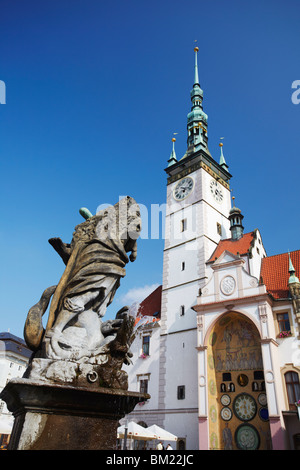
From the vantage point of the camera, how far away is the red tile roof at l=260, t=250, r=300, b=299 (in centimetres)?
2084

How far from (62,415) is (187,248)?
23970 mm

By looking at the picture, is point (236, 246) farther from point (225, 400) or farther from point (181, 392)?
point (181, 392)

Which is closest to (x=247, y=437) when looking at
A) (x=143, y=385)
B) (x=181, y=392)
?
(x=181, y=392)

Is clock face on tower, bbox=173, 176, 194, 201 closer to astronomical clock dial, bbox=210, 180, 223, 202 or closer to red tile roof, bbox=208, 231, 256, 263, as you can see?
astronomical clock dial, bbox=210, 180, 223, 202

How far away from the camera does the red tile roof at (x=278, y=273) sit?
20844 mm

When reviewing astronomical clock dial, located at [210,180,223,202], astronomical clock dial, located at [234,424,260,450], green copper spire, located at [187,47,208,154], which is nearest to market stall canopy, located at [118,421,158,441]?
astronomical clock dial, located at [234,424,260,450]

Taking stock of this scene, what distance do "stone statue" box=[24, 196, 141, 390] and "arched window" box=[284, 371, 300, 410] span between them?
16.1 meters

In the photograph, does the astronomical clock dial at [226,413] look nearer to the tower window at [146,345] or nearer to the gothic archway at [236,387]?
the gothic archway at [236,387]

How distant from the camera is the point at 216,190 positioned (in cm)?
3072

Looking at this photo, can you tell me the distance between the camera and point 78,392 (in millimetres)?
3215

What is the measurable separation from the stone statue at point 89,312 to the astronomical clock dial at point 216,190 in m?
25.8

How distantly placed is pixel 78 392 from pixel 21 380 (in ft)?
1.76

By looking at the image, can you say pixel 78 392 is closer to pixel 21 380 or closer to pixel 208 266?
pixel 21 380

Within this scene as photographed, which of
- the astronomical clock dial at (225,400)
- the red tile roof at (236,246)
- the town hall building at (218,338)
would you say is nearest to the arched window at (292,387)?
the town hall building at (218,338)
